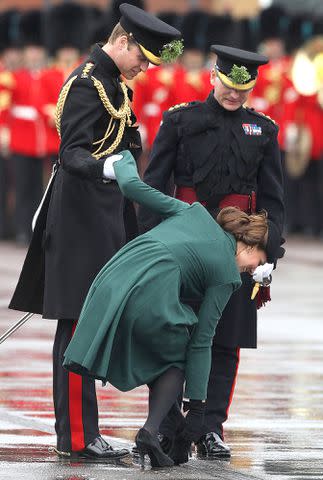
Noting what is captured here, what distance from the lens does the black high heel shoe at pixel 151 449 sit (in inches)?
301

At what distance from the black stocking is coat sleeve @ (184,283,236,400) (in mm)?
44

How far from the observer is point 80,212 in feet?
26.6

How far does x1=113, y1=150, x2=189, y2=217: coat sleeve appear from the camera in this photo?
7.71 metres

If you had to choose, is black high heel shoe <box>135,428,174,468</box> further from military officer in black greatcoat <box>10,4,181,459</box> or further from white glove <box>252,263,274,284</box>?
white glove <box>252,263,274,284</box>

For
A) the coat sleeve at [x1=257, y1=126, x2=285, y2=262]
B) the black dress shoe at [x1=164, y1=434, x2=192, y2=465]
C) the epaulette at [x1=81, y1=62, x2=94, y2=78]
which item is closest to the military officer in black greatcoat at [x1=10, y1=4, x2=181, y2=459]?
the epaulette at [x1=81, y1=62, x2=94, y2=78]

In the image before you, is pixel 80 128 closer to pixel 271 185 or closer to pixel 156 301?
pixel 156 301

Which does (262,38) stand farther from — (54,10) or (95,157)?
(95,157)

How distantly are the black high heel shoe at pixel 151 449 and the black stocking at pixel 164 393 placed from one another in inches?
2.5

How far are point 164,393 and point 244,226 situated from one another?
0.72 metres

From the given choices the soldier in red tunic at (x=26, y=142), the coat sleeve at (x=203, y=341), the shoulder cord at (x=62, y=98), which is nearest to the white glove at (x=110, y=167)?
the shoulder cord at (x=62, y=98)

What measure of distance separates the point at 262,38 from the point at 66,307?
17.5 m

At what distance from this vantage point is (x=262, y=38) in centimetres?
2525

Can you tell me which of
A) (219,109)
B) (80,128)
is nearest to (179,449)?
(80,128)

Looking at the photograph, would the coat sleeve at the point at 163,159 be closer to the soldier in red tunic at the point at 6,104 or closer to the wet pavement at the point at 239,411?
the wet pavement at the point at 239,411
